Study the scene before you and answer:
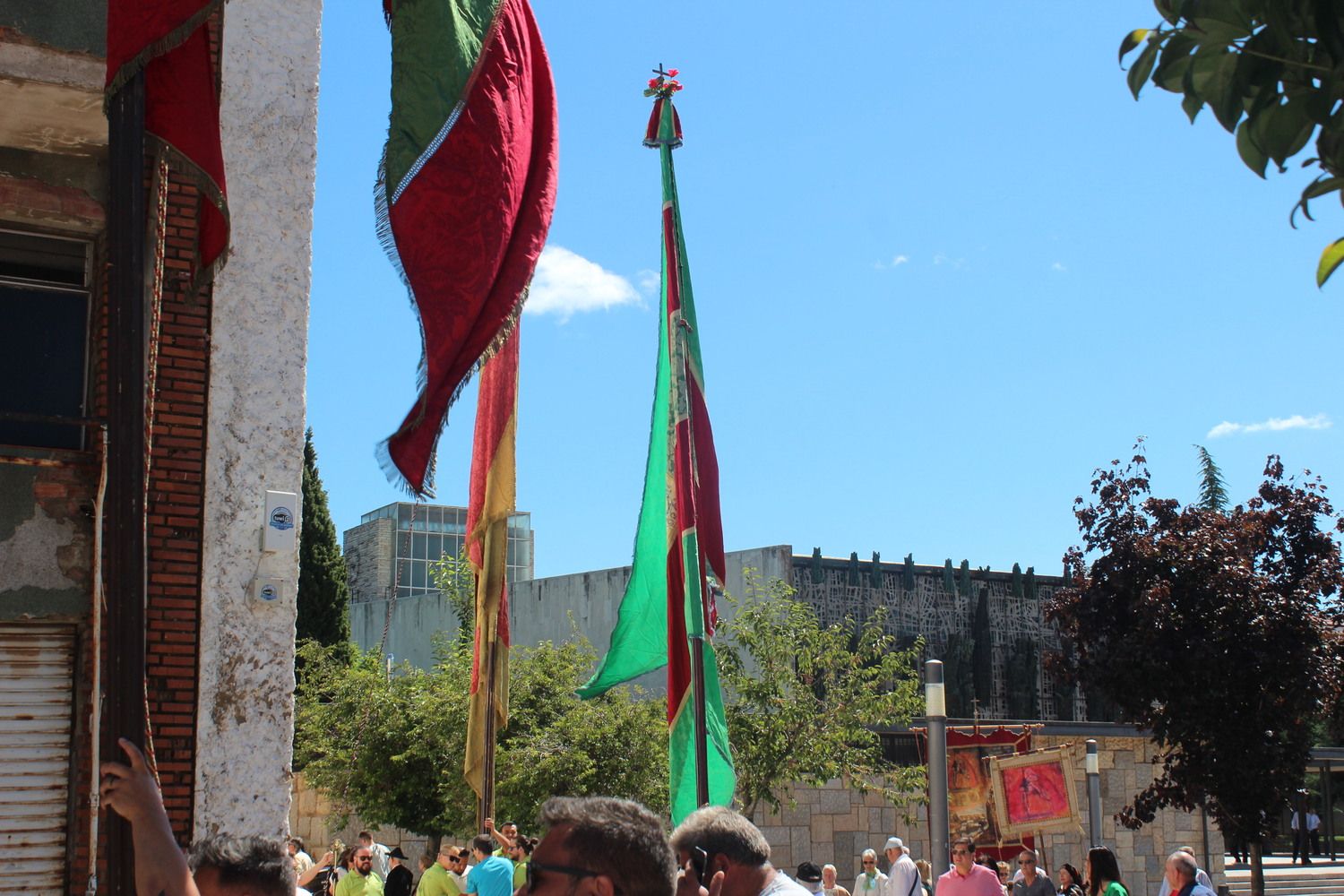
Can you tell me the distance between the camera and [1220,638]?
17.7m

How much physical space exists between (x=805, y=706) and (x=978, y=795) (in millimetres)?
5649

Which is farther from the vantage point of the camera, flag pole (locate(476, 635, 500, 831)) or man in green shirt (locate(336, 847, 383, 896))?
man in green shirt (locate(336, 847, 383, 896))

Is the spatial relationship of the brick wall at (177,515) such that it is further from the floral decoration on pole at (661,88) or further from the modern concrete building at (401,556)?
the modern concrete building at (401,556)

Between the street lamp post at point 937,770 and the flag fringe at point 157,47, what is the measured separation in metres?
7.67

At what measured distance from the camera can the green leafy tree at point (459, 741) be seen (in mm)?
24000

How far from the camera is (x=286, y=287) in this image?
9.28 meters

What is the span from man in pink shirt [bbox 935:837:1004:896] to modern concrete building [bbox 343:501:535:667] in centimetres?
3390

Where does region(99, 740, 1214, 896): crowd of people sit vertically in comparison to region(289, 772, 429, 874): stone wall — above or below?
above

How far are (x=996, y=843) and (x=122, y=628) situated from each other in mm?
16819

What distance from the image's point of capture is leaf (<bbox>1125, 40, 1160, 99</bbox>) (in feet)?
8.57

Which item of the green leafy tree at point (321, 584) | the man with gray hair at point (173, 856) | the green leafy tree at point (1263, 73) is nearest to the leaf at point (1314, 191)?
the green leafy tree at point (1263, 73)

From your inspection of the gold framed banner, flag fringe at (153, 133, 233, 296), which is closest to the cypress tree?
the gold framed banner

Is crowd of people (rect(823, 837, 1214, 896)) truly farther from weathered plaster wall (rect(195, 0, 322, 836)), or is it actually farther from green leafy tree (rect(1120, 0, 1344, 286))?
green leafy tree (rect(1120, 0, 1344, 286))

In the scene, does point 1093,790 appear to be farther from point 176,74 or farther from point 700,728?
point 176,74
